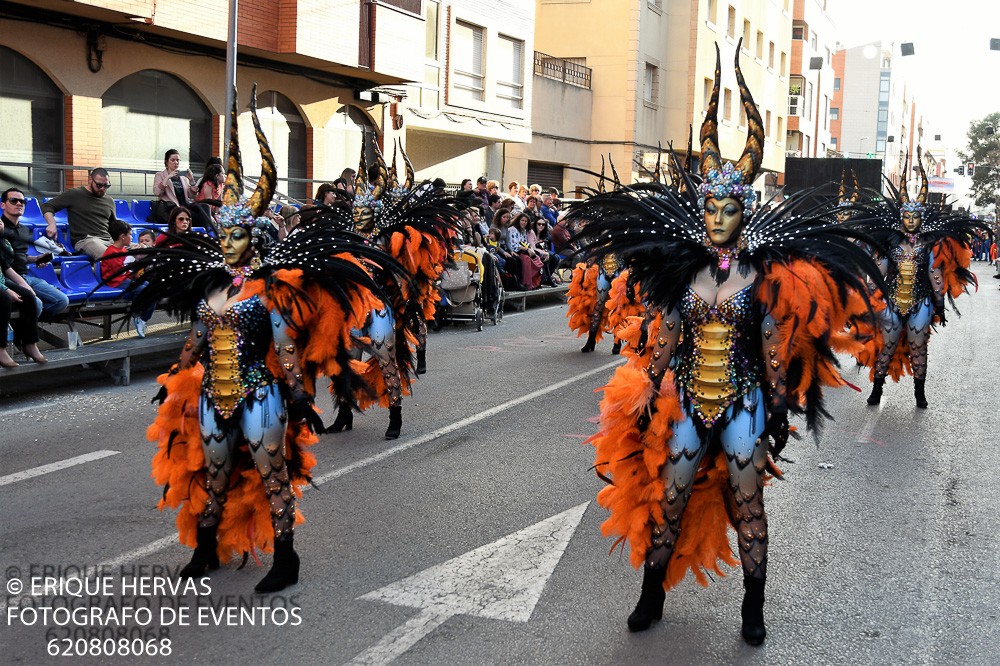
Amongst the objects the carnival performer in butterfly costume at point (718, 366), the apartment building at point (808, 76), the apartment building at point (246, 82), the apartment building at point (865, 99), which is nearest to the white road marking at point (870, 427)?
the carnival performer in butterfly costume at point (718, 366)

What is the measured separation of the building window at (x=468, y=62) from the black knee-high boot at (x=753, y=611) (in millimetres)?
22889

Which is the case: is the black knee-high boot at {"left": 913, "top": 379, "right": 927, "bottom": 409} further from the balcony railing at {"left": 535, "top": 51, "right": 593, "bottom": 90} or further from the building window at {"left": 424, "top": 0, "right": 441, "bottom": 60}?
the balcony railing at {"left": 535, "top": 51, "right": 593, "bottom": 90}

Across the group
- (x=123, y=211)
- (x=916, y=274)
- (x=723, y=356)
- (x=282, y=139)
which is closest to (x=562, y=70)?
(x=282, y=139)

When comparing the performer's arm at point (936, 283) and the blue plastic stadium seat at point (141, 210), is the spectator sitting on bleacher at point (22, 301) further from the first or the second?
the performer's arm at point (936, 283)

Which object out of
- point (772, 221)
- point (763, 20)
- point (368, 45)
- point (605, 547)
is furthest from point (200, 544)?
point (763, 20)

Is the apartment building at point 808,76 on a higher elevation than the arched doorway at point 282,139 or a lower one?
higher

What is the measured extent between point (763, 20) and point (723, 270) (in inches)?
1864

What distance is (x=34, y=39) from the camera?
15227 millimetres

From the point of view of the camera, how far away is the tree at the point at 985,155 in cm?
7319

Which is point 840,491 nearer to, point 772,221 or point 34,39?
point 772,221

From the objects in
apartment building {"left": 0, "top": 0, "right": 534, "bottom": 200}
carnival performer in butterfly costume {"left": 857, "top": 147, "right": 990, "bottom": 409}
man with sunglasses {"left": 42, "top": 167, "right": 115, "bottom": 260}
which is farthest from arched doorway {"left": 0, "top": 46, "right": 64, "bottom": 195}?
carnival performer in butterfly costume {"left": 857, "top": 147, "right": 990, "bottom": 409}

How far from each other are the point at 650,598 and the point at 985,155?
7839 cm

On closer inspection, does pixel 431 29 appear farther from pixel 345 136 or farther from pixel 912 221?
pixel 912 221

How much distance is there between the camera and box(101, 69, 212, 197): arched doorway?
17047mm
